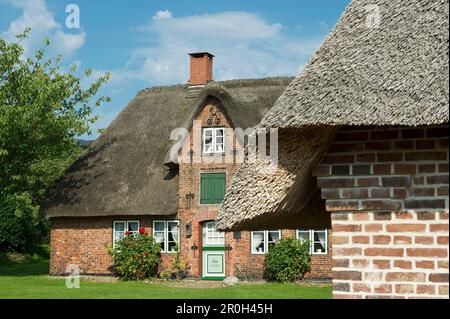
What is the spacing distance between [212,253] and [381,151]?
22996 mm

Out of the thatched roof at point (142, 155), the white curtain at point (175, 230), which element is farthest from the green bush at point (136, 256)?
the thatched roof at point (142, 155)

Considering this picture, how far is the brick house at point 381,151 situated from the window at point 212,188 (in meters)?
22.1

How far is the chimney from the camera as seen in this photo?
3184 centimetres

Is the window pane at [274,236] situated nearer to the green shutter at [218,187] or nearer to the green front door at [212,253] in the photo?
the green front door at [212,253]

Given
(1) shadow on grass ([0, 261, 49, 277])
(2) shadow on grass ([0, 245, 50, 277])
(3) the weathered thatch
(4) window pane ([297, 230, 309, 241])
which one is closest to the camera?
(3) the weathered thatch

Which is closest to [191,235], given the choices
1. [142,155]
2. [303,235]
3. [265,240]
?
[265,240]

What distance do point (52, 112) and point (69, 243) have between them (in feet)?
17.5

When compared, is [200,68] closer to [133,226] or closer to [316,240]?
[133,226]

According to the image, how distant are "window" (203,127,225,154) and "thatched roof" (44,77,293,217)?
894mm

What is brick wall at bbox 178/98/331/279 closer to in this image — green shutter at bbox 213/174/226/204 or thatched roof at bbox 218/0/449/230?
green shutter at bbox 213/174/226/204

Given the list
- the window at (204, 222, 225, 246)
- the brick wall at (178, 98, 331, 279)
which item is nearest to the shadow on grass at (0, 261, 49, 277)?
the brick wall at (178, 98, 331, 279)

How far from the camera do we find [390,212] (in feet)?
18.6

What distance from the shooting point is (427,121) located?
533cm
